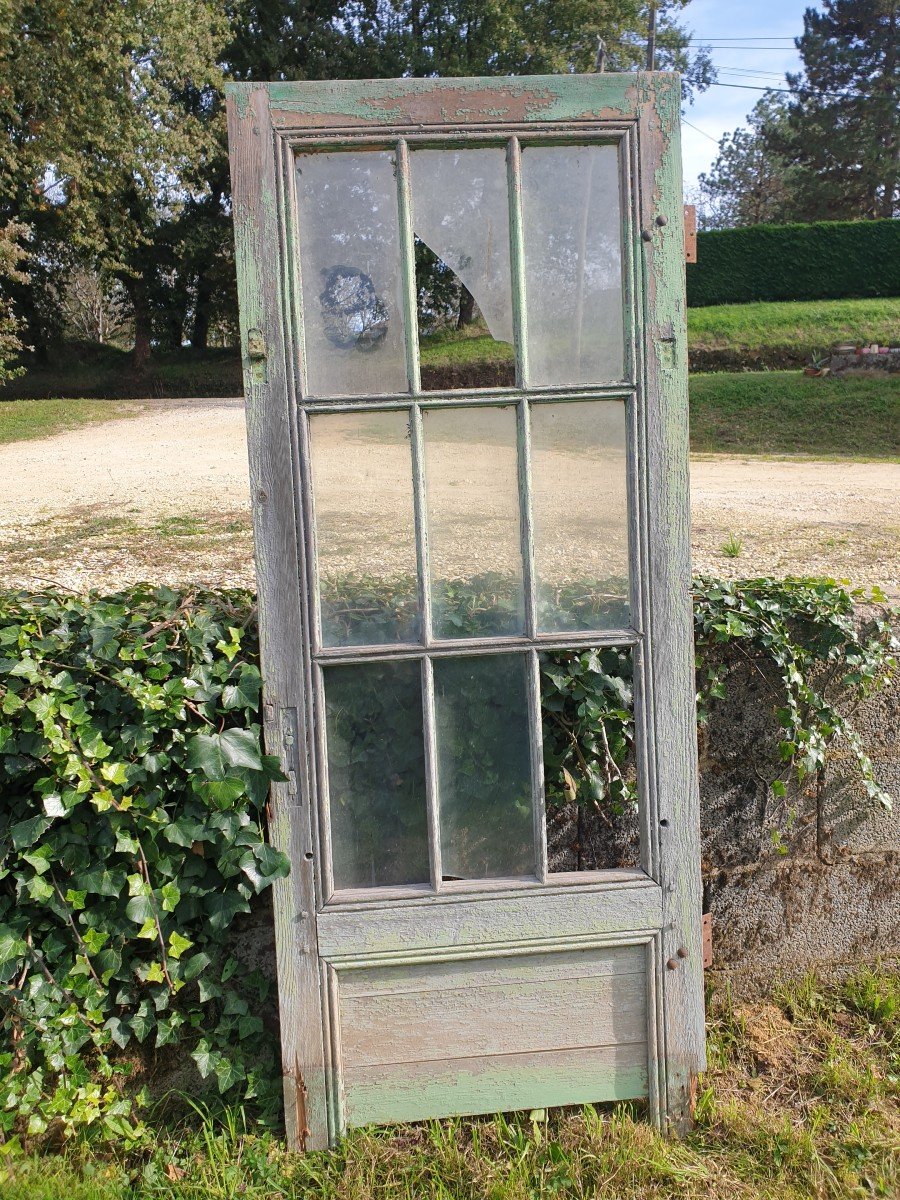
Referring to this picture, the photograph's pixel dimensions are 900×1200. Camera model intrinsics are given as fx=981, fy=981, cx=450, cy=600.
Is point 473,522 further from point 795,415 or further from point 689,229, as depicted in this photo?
point 795,415

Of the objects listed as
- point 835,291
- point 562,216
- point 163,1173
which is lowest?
point 163,1173

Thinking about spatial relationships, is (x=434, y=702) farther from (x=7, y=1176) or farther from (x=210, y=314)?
(x=210, y=314)

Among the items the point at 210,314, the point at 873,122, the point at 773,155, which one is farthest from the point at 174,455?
the point at 773,155

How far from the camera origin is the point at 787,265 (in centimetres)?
2336

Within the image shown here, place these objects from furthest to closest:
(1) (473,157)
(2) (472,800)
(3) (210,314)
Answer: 1. (3) (210,314)
2. (2) (472,800)
3. (1) (473,157)

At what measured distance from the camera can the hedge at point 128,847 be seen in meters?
2.07

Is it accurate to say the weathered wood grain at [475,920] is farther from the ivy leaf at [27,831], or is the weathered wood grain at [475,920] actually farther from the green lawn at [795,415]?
the green lawn at [795,415]

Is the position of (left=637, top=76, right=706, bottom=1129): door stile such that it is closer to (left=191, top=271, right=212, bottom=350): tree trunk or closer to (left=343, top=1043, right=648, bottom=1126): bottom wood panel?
(left=343, top=1043, right=648, bottom=1126): bottom wood panel

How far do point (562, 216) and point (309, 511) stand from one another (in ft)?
2.72

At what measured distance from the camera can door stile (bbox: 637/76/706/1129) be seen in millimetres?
2082

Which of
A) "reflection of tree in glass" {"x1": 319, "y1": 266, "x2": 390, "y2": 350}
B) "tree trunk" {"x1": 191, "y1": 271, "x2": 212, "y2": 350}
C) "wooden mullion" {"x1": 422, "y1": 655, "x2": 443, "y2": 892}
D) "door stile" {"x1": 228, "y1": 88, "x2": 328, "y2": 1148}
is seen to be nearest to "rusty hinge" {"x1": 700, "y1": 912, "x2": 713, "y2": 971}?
"wooden mullion" {"x1": 422, "y1": 655, "x2": 443, "y2": 892}

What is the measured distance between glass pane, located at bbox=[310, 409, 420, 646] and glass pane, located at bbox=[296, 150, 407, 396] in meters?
0.10

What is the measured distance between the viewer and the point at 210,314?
1080 inches

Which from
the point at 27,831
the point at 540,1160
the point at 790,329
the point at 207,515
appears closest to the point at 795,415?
the point at 790,329
